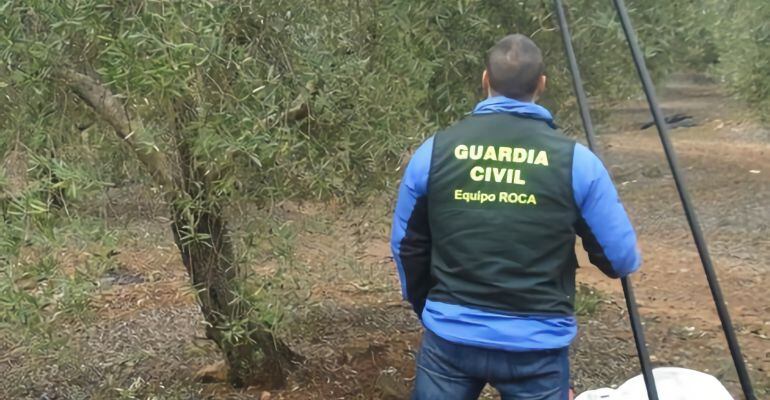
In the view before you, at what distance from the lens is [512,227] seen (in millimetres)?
2643

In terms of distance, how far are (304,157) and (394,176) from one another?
742mm

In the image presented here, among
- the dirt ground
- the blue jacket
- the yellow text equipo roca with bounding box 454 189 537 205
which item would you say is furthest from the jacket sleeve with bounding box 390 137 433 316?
the dirt ground

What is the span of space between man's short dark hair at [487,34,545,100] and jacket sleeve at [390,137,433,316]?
0.97ft

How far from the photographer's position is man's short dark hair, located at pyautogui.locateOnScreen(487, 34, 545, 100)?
106 inches

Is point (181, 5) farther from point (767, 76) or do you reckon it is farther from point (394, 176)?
point (767, 76)

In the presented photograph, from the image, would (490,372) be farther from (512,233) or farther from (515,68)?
(515,68)

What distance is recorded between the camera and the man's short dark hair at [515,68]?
8.83 feet

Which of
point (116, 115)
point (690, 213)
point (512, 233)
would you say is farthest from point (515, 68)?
point (116, 115)

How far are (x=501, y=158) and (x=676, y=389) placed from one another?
4.24 feet

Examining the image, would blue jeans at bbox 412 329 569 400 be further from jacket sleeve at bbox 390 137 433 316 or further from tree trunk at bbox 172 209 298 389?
tree trunk at bbox 172 209 298 389

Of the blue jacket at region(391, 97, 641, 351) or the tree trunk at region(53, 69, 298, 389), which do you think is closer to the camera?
the blue jacket at region(391, 97, 641, 351)

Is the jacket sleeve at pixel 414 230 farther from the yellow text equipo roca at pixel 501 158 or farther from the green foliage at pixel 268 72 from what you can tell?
the green foliage at pixel 268 72

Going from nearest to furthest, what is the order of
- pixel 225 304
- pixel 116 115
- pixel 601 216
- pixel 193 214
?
pixel 601 216, pixel 193 214, pixel 116 115, pixel 225 304

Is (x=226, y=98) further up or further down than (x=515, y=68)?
further down
